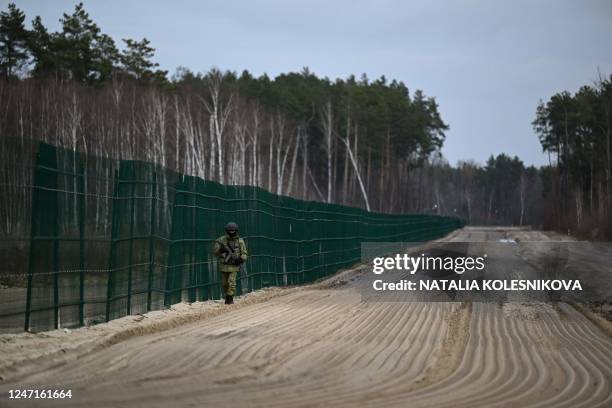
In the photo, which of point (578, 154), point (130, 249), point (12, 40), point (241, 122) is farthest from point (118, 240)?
point (578, 154)

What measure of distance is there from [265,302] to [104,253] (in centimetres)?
647

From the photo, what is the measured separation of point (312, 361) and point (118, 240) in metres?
5.03

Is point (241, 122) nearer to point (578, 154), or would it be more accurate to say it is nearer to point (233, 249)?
point (578, 154)

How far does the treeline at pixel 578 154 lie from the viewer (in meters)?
77.4

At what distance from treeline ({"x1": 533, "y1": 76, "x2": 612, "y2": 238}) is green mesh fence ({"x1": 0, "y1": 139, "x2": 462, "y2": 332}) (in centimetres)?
5137

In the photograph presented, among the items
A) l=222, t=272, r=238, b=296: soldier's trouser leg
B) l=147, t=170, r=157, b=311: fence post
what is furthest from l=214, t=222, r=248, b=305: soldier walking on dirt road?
l=147, t=170, r=157, b=311: fence post

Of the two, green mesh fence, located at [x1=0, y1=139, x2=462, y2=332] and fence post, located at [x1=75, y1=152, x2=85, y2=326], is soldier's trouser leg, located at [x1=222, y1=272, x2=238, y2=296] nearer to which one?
green mesh fence, located at [x1=0, y1=139, x2=462, y2=332]

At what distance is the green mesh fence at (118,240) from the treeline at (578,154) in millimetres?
51374

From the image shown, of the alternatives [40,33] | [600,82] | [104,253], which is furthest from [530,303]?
[40,33]

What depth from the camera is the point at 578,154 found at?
9650 centimetres

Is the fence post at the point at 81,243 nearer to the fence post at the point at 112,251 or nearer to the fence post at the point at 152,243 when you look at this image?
the fence post at the point at 112,251

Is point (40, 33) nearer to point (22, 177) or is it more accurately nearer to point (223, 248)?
point (223, 248)


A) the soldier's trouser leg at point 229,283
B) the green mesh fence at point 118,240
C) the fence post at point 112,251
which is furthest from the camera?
the soldier's trouser leg at point 229,283

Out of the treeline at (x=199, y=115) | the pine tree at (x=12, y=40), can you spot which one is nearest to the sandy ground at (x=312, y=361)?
the treeline at (x=199, y=115)
